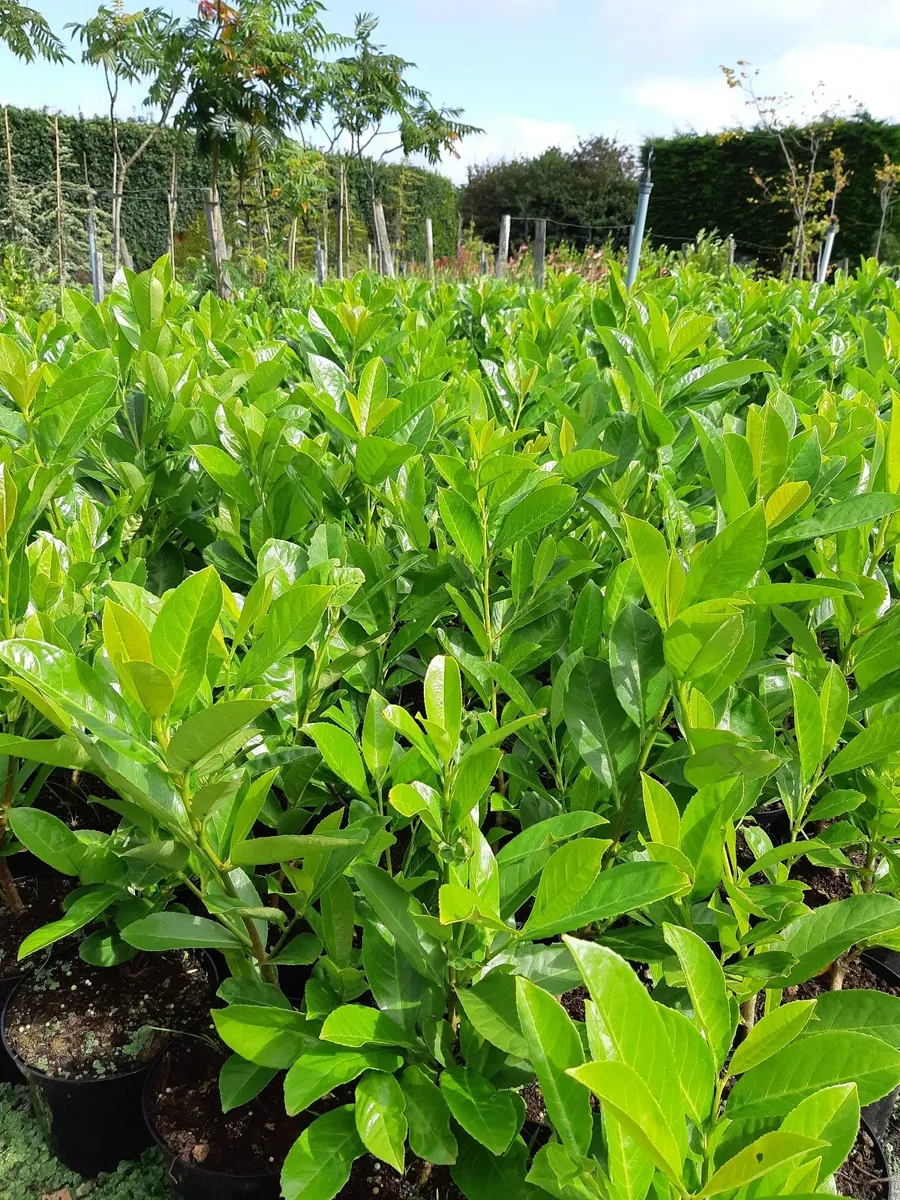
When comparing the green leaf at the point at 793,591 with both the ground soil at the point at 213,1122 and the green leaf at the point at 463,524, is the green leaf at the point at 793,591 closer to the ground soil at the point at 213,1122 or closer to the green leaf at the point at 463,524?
the green leaf at the point at 463,524

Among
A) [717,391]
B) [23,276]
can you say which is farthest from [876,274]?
[23,276]

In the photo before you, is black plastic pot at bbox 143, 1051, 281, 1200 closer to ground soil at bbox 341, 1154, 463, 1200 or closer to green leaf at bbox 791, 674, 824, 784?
ground soil at bbox 341, 1154, 463, 1200

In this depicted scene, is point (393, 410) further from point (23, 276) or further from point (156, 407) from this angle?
point (23, 276)

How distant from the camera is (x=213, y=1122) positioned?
1.42 meters

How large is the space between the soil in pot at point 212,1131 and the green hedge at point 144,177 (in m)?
18.5

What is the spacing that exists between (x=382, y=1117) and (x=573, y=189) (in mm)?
41112

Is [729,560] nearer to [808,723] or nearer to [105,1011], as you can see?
[808,723]

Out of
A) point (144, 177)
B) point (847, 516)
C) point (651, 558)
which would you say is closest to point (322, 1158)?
point (651, 558)

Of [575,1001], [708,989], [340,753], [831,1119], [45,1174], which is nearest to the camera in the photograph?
[831,1119]

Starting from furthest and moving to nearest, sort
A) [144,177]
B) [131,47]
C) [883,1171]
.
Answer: [144,177], [131,47], [883,1171]

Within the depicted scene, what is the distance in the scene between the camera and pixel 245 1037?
104cm

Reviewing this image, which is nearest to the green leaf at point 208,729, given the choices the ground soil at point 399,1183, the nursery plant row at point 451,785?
the nursery plant row at point 451,785

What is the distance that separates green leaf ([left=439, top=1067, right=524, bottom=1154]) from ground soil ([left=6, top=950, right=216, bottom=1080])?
77 cm

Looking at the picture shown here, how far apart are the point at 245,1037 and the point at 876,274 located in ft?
19.6
